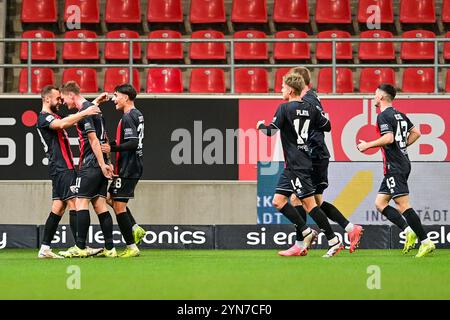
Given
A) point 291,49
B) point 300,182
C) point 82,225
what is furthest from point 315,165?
point 291,49

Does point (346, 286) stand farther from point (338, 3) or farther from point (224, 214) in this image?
point (338, 3)

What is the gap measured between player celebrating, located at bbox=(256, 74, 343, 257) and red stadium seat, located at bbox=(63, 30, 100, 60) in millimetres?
7304

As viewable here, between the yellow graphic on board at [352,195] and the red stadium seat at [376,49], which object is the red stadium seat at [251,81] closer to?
the red stadium seat at [376,49]

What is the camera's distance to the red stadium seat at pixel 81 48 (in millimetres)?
17797

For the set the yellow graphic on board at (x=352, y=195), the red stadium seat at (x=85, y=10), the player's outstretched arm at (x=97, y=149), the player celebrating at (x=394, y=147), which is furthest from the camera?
the red stadium seat at (x=85, y=10)

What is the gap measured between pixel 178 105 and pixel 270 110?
4.63ft

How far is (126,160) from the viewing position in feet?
38.9

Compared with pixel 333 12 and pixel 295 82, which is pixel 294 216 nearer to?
pixel 295 82

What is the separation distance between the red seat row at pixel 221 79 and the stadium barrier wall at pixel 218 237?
10.8ft

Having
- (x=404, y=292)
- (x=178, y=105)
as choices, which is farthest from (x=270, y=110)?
(x=404, y=292)

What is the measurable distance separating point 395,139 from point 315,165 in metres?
0.93

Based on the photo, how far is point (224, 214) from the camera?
16.2 m

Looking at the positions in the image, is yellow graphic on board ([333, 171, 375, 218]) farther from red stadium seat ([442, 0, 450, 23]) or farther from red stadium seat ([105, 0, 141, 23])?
red stadium seat ([105, 0, 141, 23])

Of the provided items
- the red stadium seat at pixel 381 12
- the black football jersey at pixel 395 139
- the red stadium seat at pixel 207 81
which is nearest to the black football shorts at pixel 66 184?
the black football jersey at pixel 395 139
